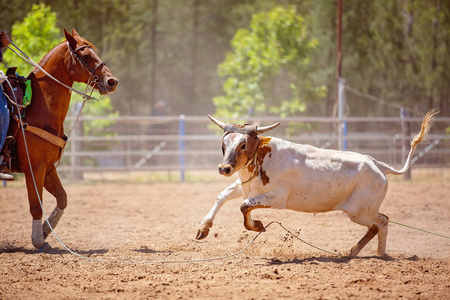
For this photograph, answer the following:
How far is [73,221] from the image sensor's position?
8.09 metres

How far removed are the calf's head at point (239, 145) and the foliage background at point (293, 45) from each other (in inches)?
444

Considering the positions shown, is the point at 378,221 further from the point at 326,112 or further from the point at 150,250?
the point at 326,112

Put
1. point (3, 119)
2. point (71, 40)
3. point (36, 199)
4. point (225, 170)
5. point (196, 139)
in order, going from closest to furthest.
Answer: point (225, 170)
point (3, 119)
point (36, 199)
point (71, 40)
point (196, 139)

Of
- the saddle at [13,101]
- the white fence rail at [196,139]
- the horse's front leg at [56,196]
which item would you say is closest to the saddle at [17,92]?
the saddle at [13,101]

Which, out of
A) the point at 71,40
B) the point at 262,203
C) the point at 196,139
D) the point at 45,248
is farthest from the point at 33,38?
the point at 262,203

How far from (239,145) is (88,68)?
1.98 meters

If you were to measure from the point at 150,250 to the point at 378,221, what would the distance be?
2.59 m

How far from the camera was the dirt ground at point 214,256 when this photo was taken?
4.33 m

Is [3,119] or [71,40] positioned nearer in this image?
[3,119]

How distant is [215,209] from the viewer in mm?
5383

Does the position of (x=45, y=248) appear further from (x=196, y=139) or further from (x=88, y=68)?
(x=196, y=139)

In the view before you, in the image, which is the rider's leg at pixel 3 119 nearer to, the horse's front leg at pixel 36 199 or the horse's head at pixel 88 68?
the horse's front leg at pixel 36 199

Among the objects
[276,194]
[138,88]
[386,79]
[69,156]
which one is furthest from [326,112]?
[276,194]

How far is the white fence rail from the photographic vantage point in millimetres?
14180
